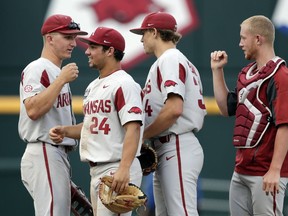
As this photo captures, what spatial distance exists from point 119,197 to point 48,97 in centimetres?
92

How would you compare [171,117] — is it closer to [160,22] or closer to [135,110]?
[135,110]

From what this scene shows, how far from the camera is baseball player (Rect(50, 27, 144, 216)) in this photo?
5.63m

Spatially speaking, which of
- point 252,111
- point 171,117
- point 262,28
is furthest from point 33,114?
point 262,28

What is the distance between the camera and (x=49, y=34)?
6.50 m

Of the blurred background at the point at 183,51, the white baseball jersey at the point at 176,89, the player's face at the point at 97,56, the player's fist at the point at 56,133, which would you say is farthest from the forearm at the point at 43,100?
the blurred background at the point at 183,51

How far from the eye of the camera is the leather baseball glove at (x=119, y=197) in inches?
220

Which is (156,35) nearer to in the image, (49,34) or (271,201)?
(49,34)

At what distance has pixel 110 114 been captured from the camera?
578 centimetres

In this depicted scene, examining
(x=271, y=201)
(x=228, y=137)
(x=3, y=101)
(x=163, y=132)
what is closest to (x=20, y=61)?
(x=3, y=101)

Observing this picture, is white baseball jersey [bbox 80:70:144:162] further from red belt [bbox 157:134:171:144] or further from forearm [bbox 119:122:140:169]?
red belt [bbox 157:134:171:144]

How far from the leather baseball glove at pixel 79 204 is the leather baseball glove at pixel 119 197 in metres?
0.95

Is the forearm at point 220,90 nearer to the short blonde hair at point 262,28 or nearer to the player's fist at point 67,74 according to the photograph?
the short blonde hair at point 262,28

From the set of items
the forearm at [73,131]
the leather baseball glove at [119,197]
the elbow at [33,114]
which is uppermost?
the elbow at [33,114]

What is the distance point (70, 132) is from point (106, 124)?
1.22ft
